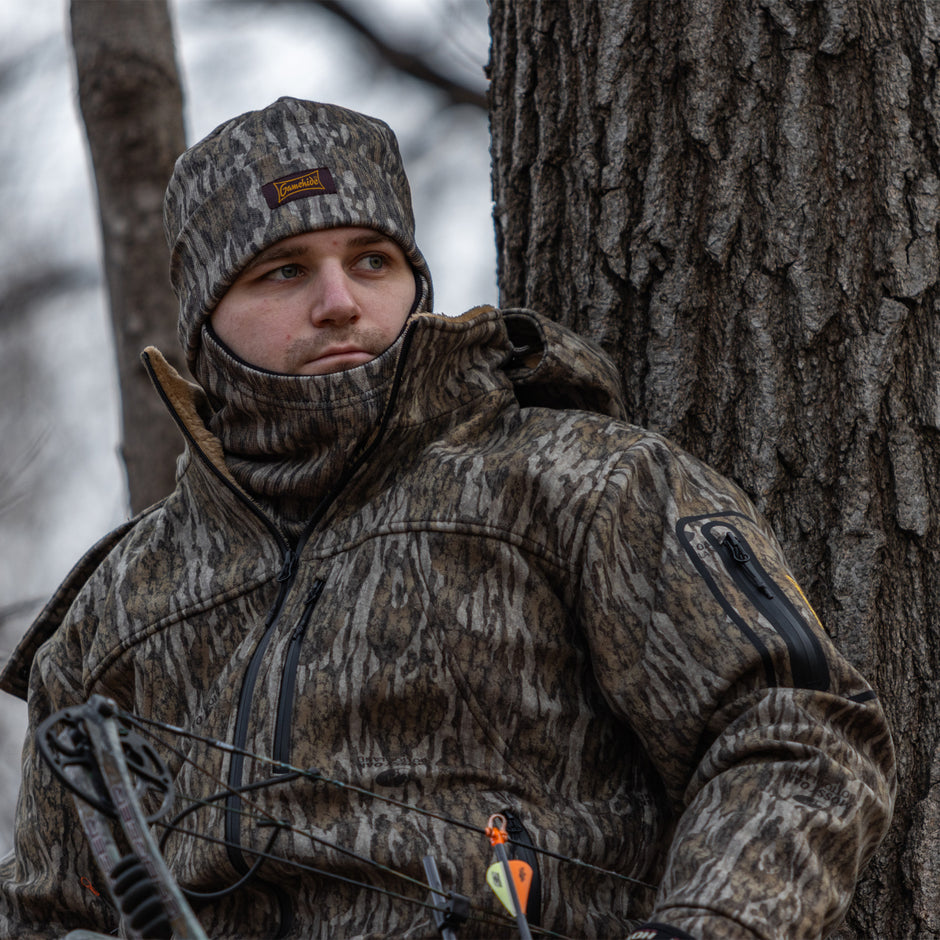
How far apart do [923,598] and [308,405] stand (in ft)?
3.95

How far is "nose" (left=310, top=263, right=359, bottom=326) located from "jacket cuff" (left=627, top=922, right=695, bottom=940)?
117 centimetres

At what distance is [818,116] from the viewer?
255 centimetres

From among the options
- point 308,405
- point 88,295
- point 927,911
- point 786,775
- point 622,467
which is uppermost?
point 88,295

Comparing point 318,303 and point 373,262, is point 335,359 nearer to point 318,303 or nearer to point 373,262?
point 318,303

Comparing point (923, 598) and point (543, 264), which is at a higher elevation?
point (543, 264)

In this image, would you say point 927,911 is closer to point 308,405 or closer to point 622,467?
point 622,467

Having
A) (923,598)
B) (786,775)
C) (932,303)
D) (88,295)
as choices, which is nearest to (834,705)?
(786,775)

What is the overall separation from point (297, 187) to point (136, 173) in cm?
228

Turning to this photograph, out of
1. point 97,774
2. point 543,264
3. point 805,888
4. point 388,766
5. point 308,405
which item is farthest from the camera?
point 543,264

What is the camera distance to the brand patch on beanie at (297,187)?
2428mm

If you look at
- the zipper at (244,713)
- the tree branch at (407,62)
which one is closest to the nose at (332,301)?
the zipper at (244,713)

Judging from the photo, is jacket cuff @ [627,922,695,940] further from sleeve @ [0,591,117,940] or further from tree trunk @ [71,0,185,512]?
tree trunk @ [71,0,185,512]

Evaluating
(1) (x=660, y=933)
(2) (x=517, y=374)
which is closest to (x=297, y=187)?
(2) (x=517, y=374)

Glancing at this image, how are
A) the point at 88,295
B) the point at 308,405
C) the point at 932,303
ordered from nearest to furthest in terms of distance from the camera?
1. the point at 308,405
2. the point at 932,303
3. the point at 88,295
